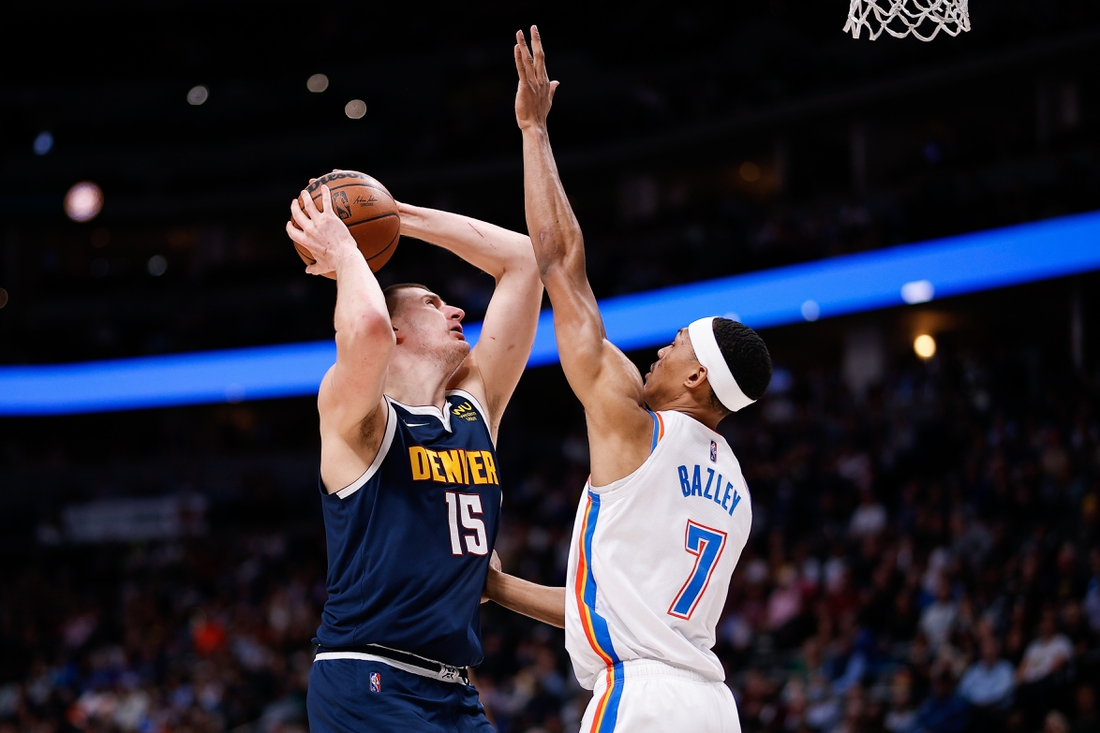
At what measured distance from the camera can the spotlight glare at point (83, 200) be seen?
3003 centimetres

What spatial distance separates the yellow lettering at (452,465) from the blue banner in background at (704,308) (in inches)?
568

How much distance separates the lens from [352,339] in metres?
3.85

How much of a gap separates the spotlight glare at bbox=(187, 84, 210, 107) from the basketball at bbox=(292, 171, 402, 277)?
2964 cm

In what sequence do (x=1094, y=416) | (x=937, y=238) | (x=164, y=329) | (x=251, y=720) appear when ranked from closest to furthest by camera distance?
(x=1094, y=416) → (x=251, y=720) → (x=937, y=238) → (x=164, y=329)

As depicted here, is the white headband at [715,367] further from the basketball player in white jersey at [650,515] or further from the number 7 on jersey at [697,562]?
the number 7 on jersey at [697,562]

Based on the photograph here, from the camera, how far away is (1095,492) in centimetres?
1255

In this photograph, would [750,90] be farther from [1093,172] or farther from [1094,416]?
[1094,416]

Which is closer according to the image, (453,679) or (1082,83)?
(453,679)

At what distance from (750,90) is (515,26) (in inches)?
306

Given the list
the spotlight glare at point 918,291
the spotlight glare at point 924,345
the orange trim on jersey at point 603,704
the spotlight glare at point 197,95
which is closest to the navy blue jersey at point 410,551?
the orange trim on jersey at point 603,704

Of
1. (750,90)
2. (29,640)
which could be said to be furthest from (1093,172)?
(29,640)

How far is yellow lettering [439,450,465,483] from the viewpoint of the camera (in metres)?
4.24

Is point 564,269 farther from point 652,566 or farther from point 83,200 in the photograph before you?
point 83,200

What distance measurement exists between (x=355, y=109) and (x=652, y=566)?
28.9 m
